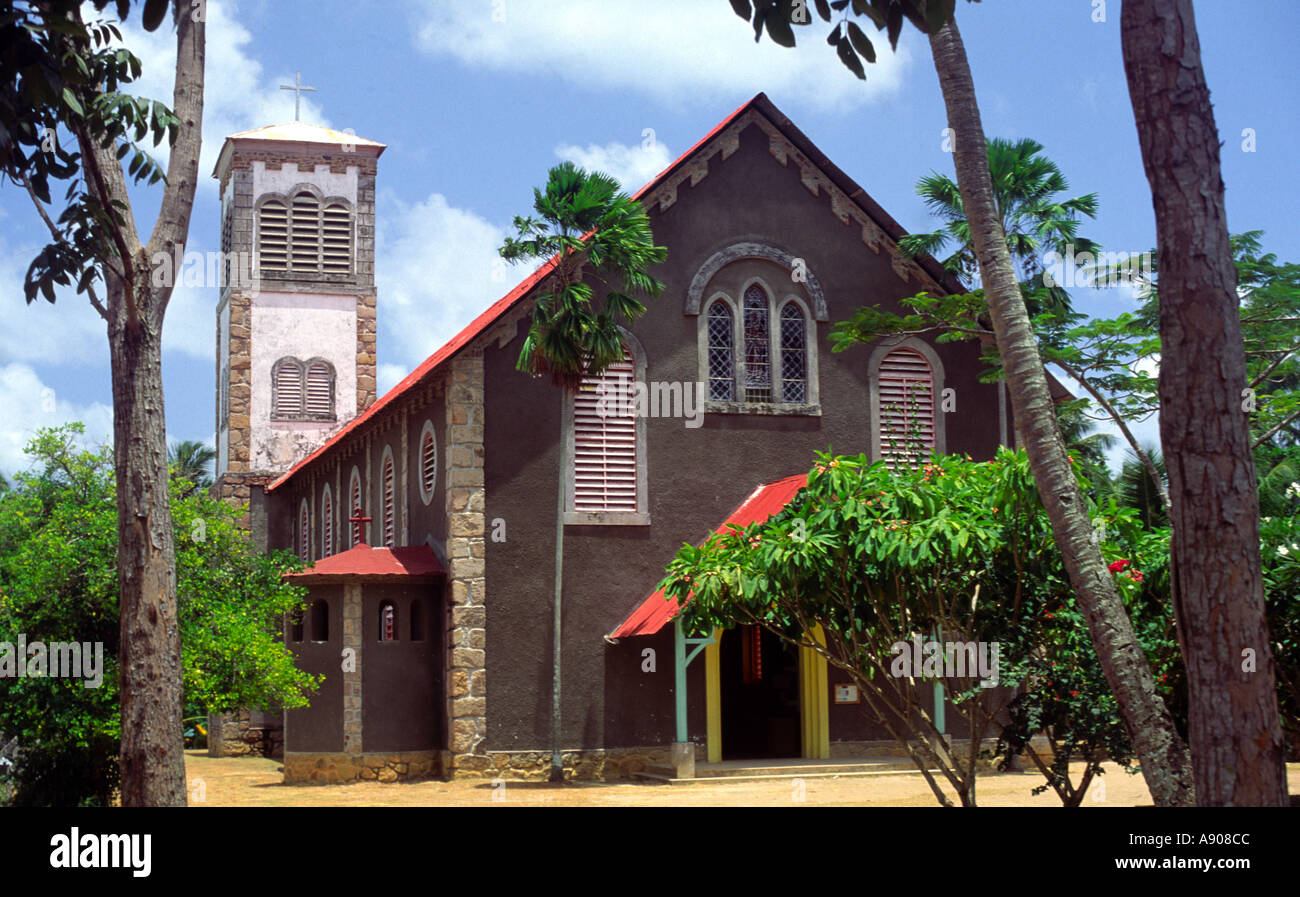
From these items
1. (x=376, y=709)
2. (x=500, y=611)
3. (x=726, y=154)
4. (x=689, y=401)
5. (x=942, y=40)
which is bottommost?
(x=376, y=709)

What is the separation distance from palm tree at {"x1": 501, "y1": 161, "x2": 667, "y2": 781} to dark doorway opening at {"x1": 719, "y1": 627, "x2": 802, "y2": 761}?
3.84 meters

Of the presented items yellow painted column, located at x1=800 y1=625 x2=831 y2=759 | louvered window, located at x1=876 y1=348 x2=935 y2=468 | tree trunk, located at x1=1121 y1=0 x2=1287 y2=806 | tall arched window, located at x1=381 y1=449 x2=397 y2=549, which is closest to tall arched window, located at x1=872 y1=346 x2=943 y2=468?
louvered window, located at x1=876 y1=348 x2=935 y2=468

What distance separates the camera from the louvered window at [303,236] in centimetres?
3788

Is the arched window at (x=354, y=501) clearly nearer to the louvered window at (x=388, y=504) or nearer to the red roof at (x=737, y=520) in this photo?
the louvered window at (x=388, y=504)

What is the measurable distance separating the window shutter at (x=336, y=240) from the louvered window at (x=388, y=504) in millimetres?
11995

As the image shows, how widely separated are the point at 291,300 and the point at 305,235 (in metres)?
1.88

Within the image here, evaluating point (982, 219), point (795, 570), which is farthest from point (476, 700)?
point (982, 219)

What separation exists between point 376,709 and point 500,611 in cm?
262

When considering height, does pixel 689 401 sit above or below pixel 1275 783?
above

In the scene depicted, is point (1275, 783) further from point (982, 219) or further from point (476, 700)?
point (476, 700)

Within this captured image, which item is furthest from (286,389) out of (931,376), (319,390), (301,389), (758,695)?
(931,376)
